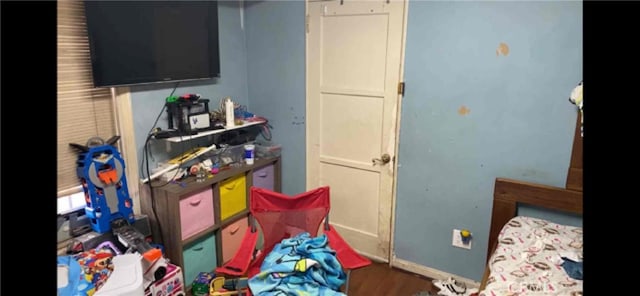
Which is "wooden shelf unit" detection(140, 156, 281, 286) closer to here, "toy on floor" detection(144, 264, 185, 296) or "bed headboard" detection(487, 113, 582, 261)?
"toy on floor" detection(144, 264, 185, 296)

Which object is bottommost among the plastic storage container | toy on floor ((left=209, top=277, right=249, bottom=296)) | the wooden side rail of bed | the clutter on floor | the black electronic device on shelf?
the clutter on floor

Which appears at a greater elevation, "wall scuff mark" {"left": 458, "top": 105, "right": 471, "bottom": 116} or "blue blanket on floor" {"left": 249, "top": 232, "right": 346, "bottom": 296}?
"wall scuff mark" {"left": 458, "top": 105, "right": 471, "bottom": 116}

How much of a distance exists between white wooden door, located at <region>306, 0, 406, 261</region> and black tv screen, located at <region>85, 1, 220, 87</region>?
733 mm

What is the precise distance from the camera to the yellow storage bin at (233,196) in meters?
2.85

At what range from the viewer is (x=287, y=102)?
125 inches

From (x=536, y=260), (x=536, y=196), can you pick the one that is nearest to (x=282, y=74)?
(x=536, y=196)

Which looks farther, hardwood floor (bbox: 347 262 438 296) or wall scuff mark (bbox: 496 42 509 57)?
hardwood floor (bbox: 347 262 438 296)

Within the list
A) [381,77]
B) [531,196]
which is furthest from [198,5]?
[531,196]

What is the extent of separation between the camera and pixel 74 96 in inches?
87.0

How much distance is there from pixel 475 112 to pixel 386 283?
50.6 inches

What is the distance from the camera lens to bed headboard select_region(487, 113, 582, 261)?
87.8 inches

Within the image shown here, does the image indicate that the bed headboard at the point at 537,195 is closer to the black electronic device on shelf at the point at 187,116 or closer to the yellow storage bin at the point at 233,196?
the yellow storage bin at the point at 233,196

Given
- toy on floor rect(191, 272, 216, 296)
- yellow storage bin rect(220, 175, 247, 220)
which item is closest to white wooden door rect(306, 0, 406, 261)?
yellow storage bin rect(220, 175, 247, 220)
